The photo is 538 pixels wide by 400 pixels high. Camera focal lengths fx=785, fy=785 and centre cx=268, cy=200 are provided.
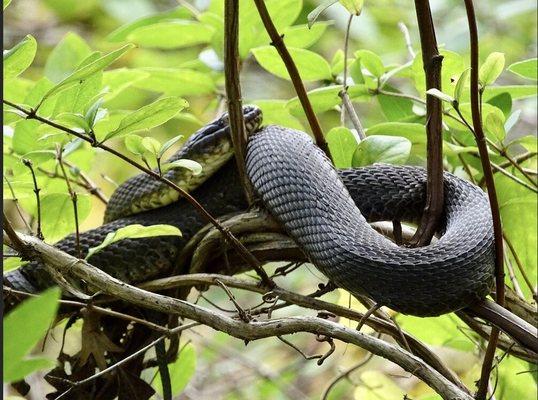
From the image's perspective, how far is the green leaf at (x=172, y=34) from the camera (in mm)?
2004

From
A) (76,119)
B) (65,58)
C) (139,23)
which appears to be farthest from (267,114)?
(76,119)

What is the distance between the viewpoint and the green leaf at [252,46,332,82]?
1.83 metres

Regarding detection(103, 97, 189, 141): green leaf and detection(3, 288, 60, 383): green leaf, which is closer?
detection(3, 288, 60, 383): green leaf

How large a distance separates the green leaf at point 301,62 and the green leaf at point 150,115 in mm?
580

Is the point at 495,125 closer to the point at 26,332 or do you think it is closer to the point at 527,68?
the point at 527,68

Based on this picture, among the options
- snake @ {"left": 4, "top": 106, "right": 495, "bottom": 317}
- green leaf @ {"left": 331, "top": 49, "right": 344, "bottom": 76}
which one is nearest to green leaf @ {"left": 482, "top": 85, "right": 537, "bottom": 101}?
snake @ {"left": 4, "top": 106, "right": 495, "bottom": 317}

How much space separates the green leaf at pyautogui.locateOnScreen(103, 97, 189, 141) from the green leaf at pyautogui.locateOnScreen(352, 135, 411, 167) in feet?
1.64

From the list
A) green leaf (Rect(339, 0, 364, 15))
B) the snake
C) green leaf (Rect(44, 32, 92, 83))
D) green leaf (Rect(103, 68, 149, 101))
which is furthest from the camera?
green leaf (Rect(44, 32, 92, 83))

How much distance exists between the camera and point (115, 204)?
2121mm

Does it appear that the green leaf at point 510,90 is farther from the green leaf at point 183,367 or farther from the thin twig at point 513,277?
the green leaf at point 183,367

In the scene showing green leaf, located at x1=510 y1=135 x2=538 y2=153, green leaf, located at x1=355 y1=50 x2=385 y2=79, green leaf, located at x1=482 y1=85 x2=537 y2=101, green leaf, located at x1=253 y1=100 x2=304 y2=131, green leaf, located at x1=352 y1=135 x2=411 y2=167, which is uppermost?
green leaf, located at x1=482 y1=85 x2=537 y2=101

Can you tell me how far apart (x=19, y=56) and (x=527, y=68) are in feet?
3.46

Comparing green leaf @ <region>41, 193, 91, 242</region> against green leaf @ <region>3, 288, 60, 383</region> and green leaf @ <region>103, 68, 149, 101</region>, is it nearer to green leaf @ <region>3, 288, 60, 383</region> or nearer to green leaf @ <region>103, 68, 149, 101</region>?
green leaf @ <region>103, 68, 149, 101</region>

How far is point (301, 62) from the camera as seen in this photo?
1852 mm
